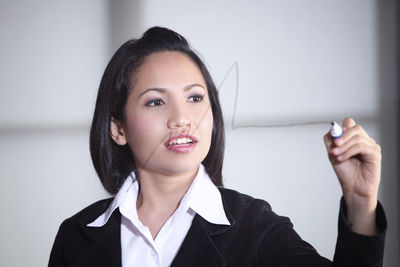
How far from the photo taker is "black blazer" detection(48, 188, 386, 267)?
703mm

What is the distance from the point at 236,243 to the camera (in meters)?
0.93

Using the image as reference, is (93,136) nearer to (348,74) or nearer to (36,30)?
(36,30)

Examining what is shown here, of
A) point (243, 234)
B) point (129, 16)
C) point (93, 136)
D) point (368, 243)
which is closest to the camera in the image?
point (368, 243)

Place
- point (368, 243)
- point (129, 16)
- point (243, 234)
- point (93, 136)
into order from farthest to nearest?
point (129, 16) → point (93, 136) → point (243, 234) → point (368, 243)

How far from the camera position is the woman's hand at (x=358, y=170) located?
688 millimetres

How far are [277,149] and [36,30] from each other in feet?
2.84

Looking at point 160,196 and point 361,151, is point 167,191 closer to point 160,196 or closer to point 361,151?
point 160,196

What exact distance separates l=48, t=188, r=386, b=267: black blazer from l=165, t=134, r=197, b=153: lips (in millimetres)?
137

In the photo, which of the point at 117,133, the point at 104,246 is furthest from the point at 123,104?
the point at 104,246

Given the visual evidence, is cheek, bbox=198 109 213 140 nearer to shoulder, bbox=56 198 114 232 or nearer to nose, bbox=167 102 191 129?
nose, bbox=167 102 191 129

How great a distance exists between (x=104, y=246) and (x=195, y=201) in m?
0.21

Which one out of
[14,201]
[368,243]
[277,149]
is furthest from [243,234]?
[14,201]

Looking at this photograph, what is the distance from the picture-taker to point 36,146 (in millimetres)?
1621

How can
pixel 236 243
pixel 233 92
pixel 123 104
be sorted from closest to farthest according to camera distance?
1. pixel 236 243
2. pixel 123 104
3. pixel 233 92
